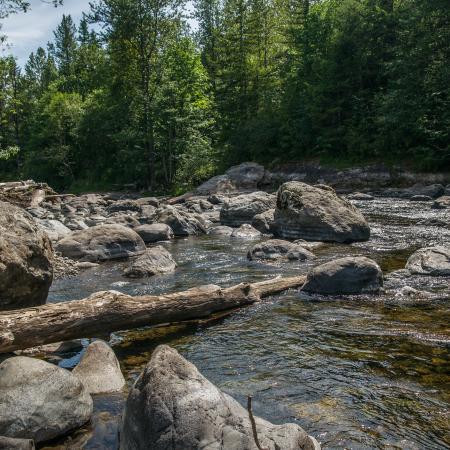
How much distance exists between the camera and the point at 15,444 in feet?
13.6

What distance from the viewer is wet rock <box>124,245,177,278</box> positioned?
1193cm

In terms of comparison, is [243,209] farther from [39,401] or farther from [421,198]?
[39,401]

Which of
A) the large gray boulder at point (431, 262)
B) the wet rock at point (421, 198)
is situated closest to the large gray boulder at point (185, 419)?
the large gray boulder at point (431, 262)

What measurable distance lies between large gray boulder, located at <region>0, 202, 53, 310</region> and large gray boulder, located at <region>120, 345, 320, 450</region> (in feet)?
11.9

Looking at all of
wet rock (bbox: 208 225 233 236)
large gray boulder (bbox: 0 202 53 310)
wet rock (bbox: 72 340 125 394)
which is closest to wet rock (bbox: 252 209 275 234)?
wet rock (bbox: 208 225 233 236)

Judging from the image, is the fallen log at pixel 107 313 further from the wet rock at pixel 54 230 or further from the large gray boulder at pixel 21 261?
the wet rock at pixel 54 230

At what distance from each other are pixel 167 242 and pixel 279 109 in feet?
96.9

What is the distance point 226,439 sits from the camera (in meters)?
3.80

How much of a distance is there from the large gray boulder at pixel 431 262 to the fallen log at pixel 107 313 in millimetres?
3634

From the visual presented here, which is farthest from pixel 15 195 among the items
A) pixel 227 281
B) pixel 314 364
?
pixel 314 364

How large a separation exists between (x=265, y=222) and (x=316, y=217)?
2584mm

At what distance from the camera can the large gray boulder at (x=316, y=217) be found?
15320 millimetres

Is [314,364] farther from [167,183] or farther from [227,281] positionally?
[167,183]

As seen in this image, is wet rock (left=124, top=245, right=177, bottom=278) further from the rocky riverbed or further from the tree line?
the tree line
